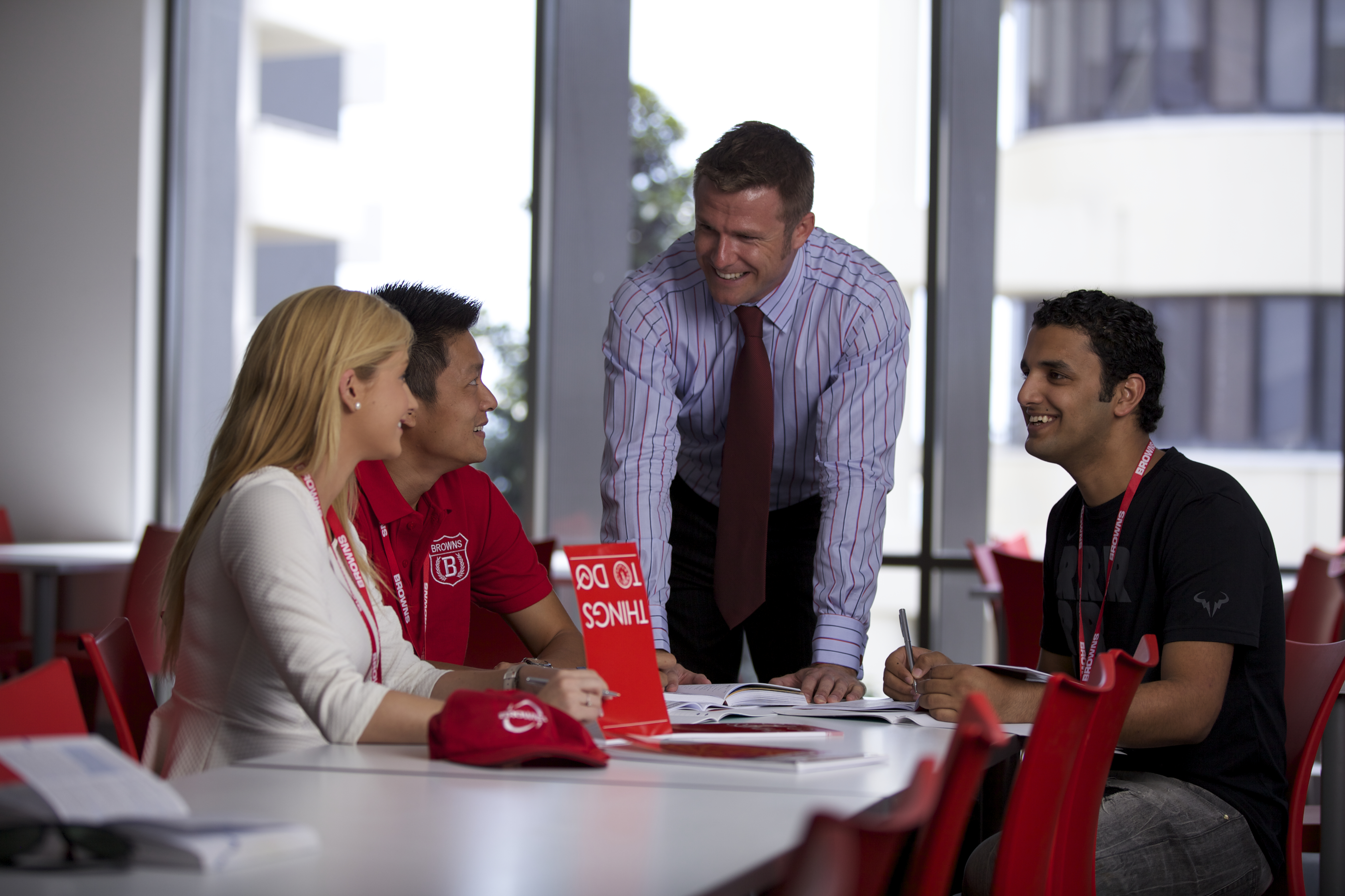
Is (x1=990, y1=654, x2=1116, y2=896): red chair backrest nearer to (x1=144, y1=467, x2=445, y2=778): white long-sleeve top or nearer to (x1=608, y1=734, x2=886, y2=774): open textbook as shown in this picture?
(x1=608, y1=734, x2=886, y2=774): open textbook

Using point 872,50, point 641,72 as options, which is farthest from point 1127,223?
point 641,72

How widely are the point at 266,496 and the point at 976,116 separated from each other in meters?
3.88

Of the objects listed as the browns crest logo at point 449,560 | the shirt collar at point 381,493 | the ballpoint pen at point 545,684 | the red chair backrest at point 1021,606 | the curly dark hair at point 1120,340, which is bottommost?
the red chair backrest at point 1021,606

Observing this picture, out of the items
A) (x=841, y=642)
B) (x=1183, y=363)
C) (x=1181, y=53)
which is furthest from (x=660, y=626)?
(x=1181, y=53)

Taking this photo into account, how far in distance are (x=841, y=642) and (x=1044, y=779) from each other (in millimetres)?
937

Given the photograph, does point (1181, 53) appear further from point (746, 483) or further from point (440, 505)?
point (440, 505)

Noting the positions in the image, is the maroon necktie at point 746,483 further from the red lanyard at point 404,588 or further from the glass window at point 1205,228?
the glass window at point 1205,228

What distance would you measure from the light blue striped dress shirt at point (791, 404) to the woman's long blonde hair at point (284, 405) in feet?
2.21

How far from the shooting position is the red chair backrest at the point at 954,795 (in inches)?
35.5

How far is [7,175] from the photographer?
545 cm

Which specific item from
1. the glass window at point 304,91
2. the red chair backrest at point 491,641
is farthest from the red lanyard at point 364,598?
the glass window at point 304,91

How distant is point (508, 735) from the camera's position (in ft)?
4.41

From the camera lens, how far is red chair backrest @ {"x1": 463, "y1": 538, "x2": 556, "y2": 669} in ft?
8.34

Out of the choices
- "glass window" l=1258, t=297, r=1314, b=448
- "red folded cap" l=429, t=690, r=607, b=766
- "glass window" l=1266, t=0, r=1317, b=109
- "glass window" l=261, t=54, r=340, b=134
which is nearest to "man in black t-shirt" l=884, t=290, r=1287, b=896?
"red folded cap" l=429, t=690, r=607, b=766
